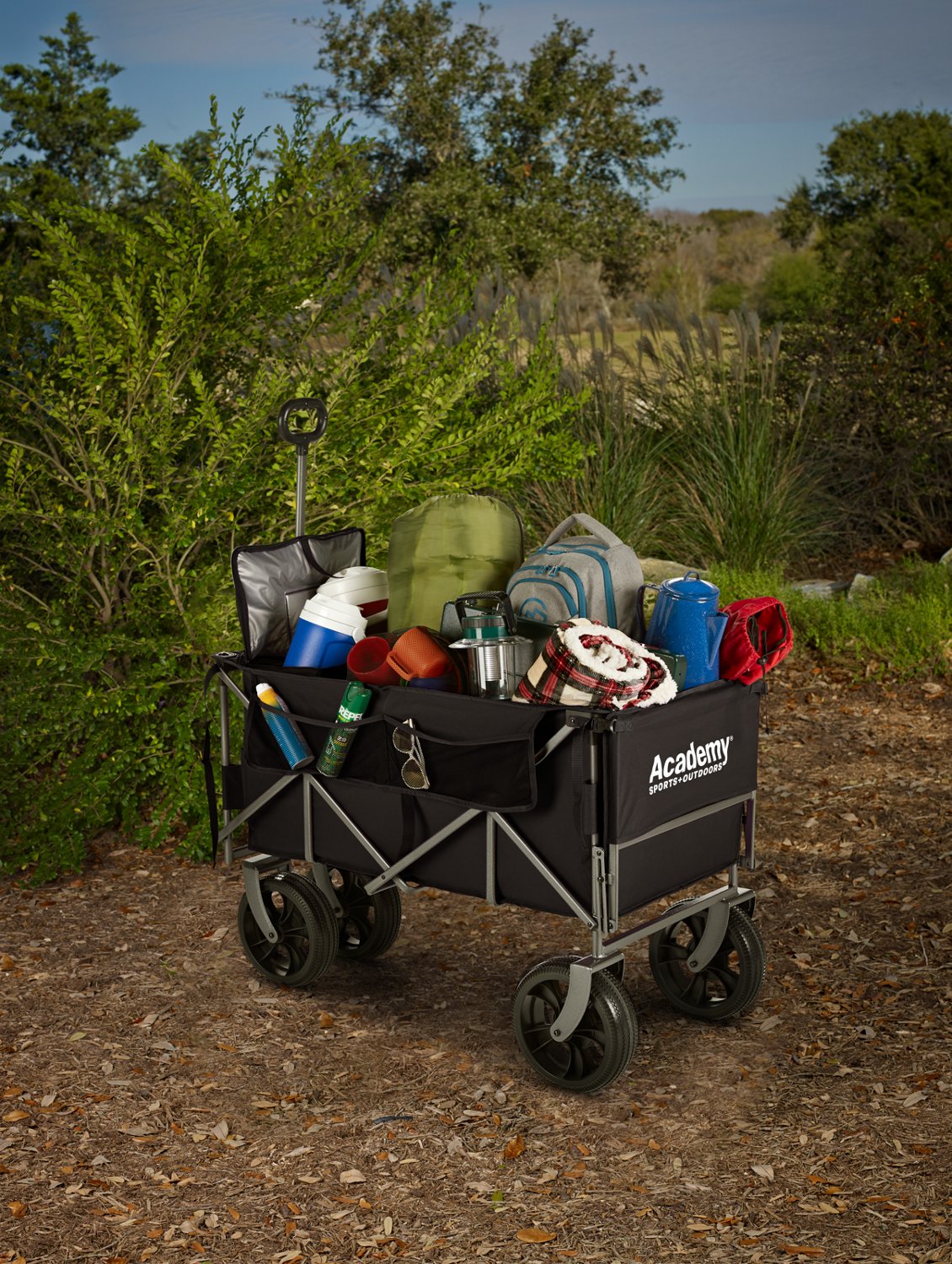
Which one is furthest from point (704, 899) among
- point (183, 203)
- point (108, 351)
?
point (183, 203)

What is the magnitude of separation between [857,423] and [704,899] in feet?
20.4

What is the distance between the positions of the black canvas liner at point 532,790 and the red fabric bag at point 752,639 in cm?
5

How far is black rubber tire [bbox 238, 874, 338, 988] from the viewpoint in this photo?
3.40 m

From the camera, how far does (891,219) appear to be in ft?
36.9

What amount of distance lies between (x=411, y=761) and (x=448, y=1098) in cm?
75

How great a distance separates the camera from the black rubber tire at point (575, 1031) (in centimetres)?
285

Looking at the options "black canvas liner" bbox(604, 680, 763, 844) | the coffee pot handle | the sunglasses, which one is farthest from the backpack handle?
the sunglasses

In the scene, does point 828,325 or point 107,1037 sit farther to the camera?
point 828,325

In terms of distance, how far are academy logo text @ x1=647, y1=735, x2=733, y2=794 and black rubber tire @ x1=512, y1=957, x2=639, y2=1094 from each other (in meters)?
0.43

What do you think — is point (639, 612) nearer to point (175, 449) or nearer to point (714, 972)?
point (714, 972)

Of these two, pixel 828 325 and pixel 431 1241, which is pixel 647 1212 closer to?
pixel 431 1241

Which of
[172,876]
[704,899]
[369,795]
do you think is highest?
[369,795]

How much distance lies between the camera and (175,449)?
4.39m

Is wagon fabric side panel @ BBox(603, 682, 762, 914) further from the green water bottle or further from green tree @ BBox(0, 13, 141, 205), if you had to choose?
green tree @ BBox(0, 13, 141, 205)
